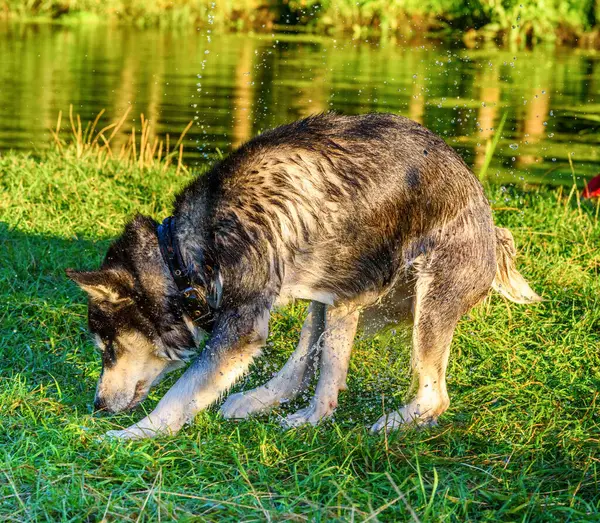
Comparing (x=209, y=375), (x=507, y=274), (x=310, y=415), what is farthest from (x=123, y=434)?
(x=507, y=274)

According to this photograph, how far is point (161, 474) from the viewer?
404cm

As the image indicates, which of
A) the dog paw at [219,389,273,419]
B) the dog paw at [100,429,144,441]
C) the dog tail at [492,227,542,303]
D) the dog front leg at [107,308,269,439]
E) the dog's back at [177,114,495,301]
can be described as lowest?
the dog paw at [219,389,273,419]

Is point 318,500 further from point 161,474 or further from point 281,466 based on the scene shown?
point 161,474

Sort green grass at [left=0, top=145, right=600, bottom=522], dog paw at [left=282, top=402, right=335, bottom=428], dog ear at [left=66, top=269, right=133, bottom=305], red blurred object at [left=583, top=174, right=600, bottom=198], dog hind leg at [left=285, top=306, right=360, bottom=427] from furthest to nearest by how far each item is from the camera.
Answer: red blurred object at [left=583, top=174, right=600, bottom=198] < dog hind leg at [left=285, top=306, right=360, bottom=427] < dog paw at [left=282, top=402, right=335, bottom=428] < dog ear at [left=66, top=269, right=133, bottom=305] < green grass at [left=0, top=145, right=600, bottom=522]

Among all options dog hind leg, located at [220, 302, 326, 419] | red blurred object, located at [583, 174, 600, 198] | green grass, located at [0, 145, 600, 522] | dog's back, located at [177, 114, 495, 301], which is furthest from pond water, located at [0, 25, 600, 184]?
dog's back, located at [177, 114, 495, 301]

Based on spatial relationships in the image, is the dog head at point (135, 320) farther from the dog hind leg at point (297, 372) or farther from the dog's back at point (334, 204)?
the dog hind leg at point (297, 372)

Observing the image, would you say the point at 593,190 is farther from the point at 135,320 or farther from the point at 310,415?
the point at 135,320

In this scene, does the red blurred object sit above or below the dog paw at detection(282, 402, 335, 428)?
above

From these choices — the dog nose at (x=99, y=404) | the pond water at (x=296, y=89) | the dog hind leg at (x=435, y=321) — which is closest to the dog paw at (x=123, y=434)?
the dog nose at (x=99, y=404)

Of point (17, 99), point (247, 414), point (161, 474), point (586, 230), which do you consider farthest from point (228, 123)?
point (161, 474)

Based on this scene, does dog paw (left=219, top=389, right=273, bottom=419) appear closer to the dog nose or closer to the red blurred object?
the dog nose

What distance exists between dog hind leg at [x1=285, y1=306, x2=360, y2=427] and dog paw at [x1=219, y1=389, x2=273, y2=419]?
20 cm

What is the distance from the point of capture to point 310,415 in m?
5.09

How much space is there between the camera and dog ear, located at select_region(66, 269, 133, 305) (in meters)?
4.53
